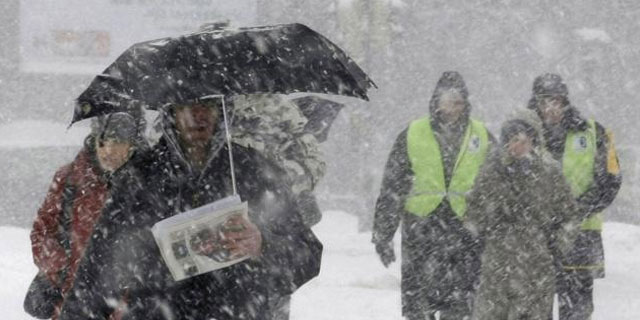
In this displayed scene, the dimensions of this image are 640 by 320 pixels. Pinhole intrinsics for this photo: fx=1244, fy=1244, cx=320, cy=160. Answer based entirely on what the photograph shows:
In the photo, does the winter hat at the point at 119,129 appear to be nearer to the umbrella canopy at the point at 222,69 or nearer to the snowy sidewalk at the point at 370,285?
the umbrella canopy at the point at 222,69

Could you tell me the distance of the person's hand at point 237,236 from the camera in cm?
356

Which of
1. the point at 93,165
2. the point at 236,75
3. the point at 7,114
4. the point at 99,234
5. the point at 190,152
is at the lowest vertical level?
the point at 7,114

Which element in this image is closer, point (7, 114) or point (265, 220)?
point (265, 220)

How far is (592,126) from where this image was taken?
7.35 metres

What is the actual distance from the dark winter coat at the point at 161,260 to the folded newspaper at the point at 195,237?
118mm

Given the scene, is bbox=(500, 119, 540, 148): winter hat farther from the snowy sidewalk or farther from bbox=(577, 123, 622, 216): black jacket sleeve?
the snowy sidewalk

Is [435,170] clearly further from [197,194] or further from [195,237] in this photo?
[195,237]

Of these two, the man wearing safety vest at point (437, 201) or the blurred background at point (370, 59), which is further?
the blurred background at point (370, 59)

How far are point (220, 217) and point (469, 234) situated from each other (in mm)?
3338

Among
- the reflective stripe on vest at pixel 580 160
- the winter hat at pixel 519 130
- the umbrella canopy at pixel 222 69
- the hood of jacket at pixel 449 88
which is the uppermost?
the umbrella canopy at pixel 222 69

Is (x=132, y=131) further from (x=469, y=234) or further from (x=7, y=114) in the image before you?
(x=7, y=114)

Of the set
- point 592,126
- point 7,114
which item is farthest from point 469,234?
point 7,114

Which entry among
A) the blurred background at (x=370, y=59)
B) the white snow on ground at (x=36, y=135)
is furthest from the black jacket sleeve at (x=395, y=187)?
the white snow on ground at (x=36, y=135)

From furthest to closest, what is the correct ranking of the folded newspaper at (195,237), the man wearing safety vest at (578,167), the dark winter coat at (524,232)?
the man wearing safety vest at (578,167) < the dark winter coat at (524,232) < the folded newspaper at (195,237)
